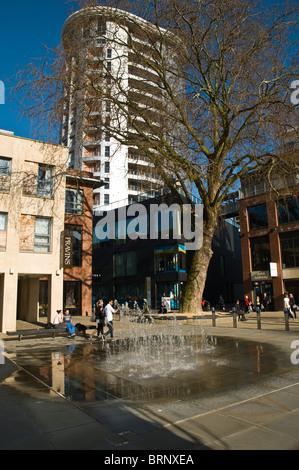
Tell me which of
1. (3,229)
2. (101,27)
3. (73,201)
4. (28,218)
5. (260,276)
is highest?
(101,27)

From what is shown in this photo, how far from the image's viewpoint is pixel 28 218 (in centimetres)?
2011

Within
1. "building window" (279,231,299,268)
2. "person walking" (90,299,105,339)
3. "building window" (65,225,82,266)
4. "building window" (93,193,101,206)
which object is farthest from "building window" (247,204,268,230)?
"building window" (93,193,101,206)

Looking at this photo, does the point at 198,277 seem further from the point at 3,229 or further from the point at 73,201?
the point at 73,201

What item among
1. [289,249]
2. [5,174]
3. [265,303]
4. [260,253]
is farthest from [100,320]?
[260,253]

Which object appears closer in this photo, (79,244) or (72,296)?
(72,296)

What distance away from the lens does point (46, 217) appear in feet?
68.2

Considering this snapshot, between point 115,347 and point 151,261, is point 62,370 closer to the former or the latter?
point 115,347

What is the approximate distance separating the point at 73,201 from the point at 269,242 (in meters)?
19.0

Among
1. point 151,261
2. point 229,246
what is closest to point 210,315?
point 151,261

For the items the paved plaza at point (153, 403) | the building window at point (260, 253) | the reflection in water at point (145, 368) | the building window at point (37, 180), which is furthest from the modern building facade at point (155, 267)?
the paved plaza at point (153, 403)

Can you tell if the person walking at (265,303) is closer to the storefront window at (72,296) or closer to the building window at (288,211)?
the building window at (288,211)

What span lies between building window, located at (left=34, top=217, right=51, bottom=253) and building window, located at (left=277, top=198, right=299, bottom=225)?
68.2ft

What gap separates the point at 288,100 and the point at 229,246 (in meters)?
33.9

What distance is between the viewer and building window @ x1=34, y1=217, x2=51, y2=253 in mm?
20328
